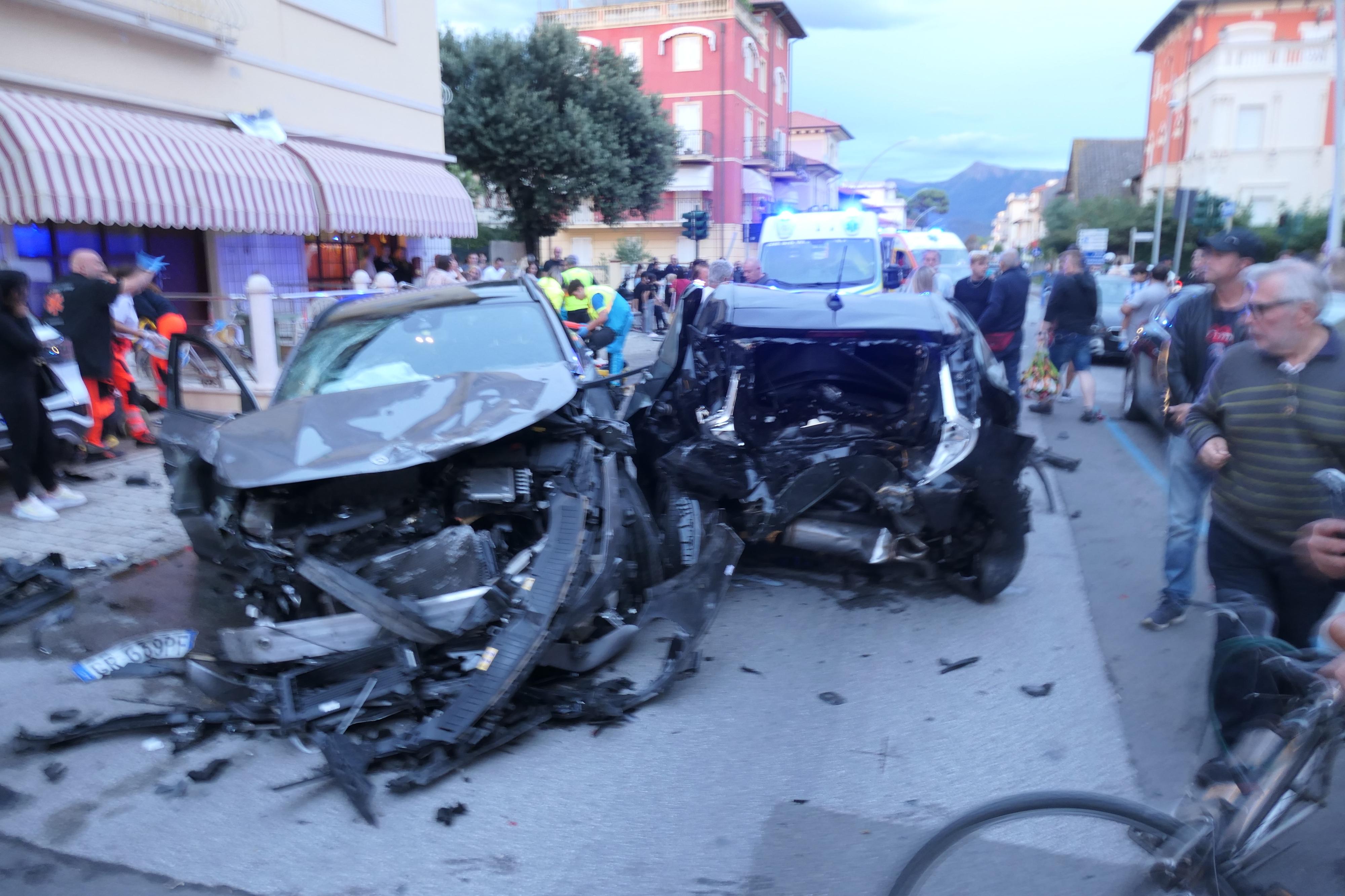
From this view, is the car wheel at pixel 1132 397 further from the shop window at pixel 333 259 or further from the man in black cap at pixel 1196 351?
the shop window at pixel 333 259

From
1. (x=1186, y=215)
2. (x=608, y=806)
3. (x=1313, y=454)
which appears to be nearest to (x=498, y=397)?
(x=608, y=806)

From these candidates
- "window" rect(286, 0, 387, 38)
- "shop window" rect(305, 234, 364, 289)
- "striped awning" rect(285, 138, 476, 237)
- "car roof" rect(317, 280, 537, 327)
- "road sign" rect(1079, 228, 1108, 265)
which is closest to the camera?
"car roof" rect(317, 280, 537, 327)

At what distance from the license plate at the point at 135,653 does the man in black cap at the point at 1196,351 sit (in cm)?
498

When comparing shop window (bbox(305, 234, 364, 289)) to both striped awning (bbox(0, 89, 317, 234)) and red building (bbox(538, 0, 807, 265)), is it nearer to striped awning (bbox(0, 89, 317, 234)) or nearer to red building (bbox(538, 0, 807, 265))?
striped awning (bbox(0, 89, 317, 234))

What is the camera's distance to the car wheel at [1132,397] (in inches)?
420

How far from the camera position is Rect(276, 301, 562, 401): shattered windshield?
17.3 feet

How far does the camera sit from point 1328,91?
116ft

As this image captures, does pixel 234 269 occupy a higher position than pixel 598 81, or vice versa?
pixel 598 81

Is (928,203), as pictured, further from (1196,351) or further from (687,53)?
(1196,351)

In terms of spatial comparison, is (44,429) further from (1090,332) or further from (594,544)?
(1090,332)

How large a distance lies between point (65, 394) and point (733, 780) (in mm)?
6711

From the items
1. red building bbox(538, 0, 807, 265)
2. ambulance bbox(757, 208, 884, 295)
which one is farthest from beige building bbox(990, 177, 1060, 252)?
ambulance bbox(757, 208, 884, 295)

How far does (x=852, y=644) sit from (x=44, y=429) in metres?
5.97

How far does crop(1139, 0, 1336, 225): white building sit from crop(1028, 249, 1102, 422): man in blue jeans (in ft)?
93.8
